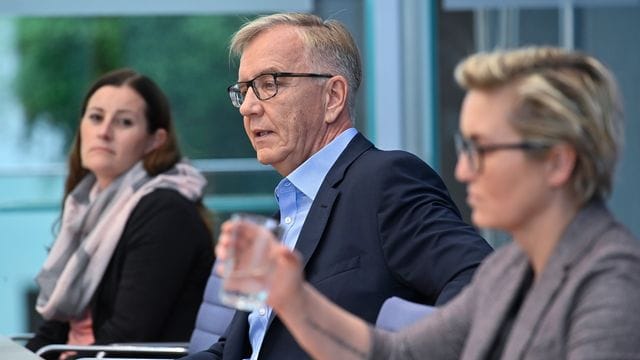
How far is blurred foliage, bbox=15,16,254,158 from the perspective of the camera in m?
6.11

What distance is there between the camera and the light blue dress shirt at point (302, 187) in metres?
3.13

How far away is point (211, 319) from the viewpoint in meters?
3.98

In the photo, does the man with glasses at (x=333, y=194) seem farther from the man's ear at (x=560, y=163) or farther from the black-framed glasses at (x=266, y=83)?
the man's ear at (x=560, y=163)

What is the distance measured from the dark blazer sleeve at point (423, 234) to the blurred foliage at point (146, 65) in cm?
325

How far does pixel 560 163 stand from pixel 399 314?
0.72 metres

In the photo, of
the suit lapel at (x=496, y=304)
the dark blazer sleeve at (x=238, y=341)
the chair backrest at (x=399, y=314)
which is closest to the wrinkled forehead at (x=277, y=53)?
the dark blazer sleeve at (x=238, y=341)

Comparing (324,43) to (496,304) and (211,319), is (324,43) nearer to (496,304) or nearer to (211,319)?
(211,319)

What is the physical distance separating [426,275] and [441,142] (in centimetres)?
326

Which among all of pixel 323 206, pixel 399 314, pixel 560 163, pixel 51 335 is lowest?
pixel 51 335

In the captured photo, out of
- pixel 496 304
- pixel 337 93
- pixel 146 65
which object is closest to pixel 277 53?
pixel 337 93

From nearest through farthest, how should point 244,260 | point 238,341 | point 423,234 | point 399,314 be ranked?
1. point 244,260
2. point 399,314
3. point 423,234
4. point 238,341

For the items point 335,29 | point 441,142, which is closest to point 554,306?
point 335,29

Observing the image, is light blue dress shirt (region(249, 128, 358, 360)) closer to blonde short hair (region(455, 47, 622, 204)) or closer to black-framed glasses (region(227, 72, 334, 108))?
black-framed glasses (region(227, 72, 334, 108))

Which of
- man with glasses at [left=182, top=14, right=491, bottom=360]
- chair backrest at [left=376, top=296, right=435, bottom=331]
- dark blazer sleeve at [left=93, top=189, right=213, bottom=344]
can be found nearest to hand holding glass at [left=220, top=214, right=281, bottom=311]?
chair backrest at [left=376, top=296, right=435, bottom=331]
